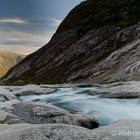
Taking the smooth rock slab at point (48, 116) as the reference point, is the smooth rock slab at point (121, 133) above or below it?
above

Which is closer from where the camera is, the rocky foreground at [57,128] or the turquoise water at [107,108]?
the rocky foreground at [57,128]

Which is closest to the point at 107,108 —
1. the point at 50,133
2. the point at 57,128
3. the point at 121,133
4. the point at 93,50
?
the point at 121,133

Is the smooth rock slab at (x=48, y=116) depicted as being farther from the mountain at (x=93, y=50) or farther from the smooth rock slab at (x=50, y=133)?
the mountain at (x=93, y=50)

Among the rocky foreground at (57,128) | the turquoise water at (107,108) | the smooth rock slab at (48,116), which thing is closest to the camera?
the rocky foreground at (57,128)

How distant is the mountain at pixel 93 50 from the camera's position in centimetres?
7659

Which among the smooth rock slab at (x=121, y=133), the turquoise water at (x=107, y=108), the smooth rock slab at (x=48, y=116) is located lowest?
the turquoise water at (x=107, y=108)

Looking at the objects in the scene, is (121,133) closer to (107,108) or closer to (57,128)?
(57,128)

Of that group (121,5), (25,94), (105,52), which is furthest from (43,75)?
(25,94)

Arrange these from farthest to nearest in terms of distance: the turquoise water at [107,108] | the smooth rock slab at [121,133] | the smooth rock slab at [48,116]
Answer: the turquoise water at [107,108], the smooth rock slab at [48,116], the smooth rock slab at [121,133]

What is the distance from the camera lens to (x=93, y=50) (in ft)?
325

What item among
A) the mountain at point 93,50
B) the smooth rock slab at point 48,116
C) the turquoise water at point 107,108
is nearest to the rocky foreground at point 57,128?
the smooth rock slab at point 48,116

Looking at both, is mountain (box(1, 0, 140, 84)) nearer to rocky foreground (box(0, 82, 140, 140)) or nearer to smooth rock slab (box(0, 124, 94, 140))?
rocky foreground (box(0, 82, 140, 140))

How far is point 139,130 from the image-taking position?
13000 mm

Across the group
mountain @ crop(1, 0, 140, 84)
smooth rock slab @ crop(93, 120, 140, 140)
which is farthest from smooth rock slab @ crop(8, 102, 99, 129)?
mountain @ crop(1, 0, 140, 84)
